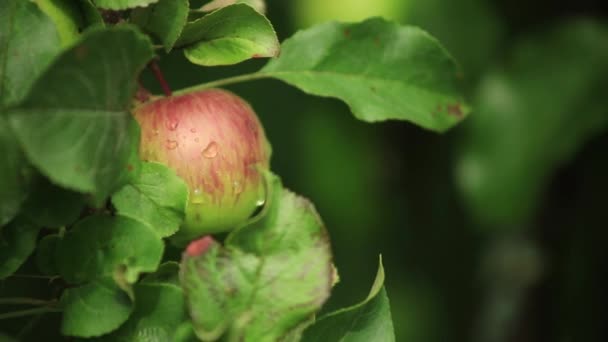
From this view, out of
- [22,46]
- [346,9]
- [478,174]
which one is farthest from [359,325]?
[478,174]

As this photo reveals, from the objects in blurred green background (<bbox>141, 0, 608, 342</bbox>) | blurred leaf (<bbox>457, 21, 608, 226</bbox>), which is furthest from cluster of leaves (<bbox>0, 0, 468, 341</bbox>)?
blurred leaf (<bbox>457, 21, 608, 226</bbox>)

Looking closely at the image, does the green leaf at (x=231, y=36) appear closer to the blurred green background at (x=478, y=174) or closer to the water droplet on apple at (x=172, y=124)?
the water droplet on apple at (x=172, y=124)

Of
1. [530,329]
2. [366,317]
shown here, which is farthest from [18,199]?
[530,329]

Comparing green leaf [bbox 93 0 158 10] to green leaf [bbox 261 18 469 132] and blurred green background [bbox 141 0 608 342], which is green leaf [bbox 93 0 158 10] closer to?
green leaf [bbox 261 18 469 132]

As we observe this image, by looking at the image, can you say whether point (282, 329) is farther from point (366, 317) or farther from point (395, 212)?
point (395, 212)

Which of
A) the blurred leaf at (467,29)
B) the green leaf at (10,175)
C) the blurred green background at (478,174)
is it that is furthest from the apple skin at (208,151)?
the blurred leaf at (467,29)
